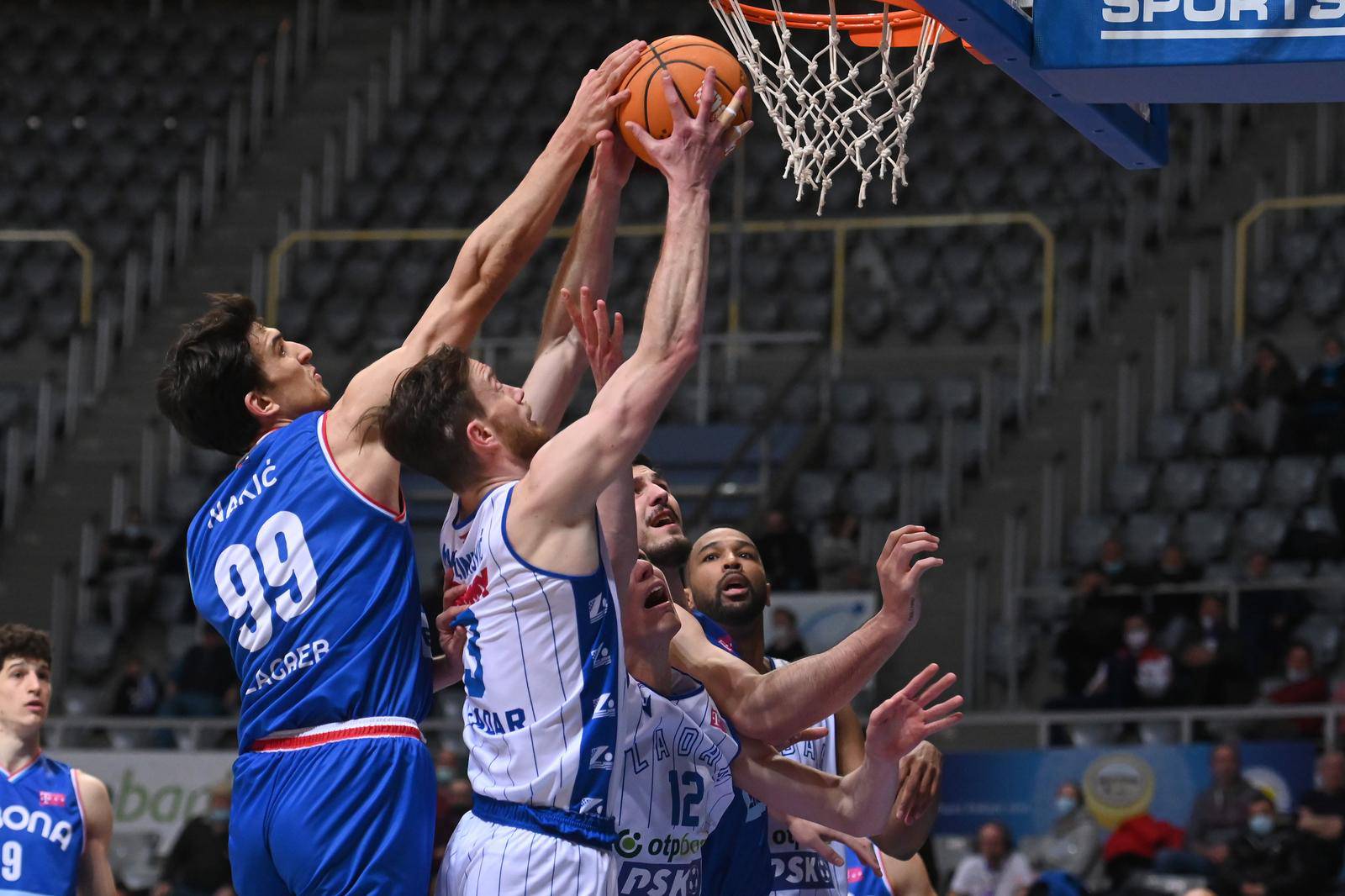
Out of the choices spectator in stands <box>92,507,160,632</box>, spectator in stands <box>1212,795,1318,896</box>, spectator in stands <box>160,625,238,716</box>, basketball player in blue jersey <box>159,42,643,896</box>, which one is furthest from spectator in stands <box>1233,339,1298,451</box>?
basketball player in blue jersey <box>159,42,643,896</box>

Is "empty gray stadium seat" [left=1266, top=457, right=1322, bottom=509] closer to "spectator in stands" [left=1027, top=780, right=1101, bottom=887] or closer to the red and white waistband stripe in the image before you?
"spectator in stands" [left=1027, top=780, right=1101, bottom=887]

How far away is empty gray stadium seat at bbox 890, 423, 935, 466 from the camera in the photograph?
15.1m

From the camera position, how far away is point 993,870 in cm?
1099

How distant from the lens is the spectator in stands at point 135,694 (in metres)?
14.1

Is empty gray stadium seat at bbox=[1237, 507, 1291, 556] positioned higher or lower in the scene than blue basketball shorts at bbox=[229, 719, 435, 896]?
higher

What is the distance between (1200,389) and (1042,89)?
10731mm

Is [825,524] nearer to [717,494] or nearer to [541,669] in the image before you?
[717,494]

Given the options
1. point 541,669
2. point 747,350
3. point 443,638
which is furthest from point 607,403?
point 747,350

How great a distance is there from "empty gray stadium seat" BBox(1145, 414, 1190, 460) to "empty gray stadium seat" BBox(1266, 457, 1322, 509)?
2.74 ft

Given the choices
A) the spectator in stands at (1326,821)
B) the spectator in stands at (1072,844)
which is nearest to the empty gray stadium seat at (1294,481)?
the spectator in stands at (1326,821)

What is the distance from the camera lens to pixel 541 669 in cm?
400

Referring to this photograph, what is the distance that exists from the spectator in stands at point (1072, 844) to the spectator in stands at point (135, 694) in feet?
21.0

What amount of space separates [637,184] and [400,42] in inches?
146

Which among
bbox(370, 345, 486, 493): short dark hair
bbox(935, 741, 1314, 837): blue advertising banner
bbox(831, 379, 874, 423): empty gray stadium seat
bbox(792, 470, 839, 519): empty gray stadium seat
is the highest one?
Answer: bbox(831, 379, 874, 423): empty gray stadium seat
